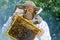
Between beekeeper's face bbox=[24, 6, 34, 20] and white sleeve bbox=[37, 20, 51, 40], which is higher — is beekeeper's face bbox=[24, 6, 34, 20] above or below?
above

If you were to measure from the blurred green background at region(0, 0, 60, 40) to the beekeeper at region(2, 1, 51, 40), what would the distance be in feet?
0.13

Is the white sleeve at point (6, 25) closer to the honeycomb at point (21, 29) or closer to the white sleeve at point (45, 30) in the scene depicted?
the honeycomb at point (21, 29)

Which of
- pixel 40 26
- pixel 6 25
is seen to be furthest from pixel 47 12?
pixel 6 25

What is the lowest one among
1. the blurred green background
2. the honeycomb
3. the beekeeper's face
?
the honeycomb

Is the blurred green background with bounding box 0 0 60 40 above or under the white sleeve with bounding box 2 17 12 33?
above

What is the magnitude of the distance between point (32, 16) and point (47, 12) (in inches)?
6.5

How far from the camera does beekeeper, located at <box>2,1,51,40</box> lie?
2.39 metres

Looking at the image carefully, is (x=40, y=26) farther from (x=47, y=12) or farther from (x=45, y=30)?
(x=47, y=12)

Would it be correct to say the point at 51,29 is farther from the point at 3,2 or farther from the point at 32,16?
the point at 3,2

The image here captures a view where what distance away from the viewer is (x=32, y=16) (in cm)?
239

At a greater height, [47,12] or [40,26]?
[47,12]

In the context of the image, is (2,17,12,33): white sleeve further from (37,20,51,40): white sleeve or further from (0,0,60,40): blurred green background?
(37,20,51,40): white sleeve

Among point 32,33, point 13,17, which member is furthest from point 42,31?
point 13,17

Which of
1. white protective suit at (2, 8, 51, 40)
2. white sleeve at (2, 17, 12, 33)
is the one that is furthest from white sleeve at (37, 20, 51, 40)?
white sleeve at (2, 17, 12, 33)
